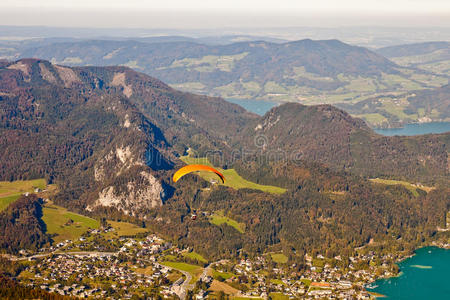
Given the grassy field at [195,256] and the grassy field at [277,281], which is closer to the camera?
the grassy field at [277,281]

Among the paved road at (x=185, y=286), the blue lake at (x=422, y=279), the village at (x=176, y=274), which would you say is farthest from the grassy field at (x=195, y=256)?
the blue lake at (x=422, y=279)

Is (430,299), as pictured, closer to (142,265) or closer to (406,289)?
(406,289)

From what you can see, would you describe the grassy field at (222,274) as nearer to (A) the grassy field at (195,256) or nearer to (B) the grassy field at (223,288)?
(B) the grassy field at (223,288)

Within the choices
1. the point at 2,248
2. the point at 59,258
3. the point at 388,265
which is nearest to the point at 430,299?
the point at 388,265

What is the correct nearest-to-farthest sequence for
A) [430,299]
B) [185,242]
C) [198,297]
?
1. [198,297]
2. [430,299]
3. [185,242]

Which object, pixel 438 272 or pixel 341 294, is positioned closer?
pixel 341 294

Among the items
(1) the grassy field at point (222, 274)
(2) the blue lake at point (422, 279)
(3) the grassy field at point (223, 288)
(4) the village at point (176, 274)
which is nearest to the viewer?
(4) the village at point (176, 274)
